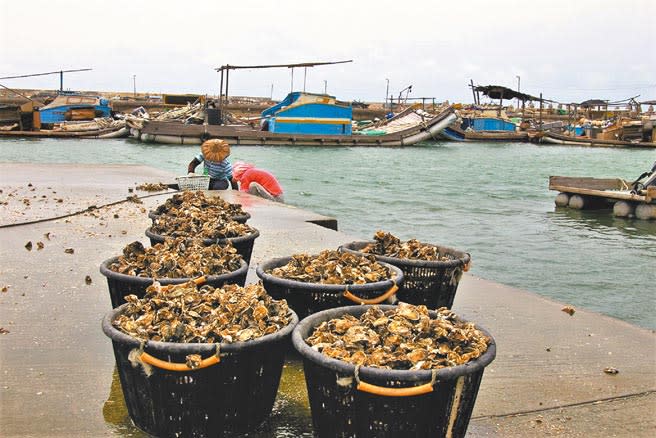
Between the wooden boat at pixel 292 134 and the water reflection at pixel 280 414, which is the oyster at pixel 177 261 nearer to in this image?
the water reflection at pixel 280 414

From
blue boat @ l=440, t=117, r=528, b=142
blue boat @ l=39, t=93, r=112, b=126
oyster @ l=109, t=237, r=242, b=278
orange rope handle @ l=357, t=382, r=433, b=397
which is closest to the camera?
orange rope handle @ l=357, t=382, r=433, b=397

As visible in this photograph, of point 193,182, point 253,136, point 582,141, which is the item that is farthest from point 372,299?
point 582,141

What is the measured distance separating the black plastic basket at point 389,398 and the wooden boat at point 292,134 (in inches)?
1456

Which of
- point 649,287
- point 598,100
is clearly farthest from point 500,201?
point 598,100

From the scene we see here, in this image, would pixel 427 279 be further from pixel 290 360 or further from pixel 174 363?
pixel 174 363

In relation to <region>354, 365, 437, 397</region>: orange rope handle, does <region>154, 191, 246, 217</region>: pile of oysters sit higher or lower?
higher

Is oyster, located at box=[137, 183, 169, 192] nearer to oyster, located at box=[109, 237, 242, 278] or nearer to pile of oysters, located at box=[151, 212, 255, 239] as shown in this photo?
pile of oysters, located at box=[151, 212, 255, 239]

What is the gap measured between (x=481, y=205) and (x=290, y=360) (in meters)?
17.9

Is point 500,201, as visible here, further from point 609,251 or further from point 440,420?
point 440,420

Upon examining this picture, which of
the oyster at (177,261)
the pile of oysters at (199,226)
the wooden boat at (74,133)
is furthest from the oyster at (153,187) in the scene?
the wooden boat at (74,133)

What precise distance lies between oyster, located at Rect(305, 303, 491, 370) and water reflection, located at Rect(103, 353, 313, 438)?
479 millimetres

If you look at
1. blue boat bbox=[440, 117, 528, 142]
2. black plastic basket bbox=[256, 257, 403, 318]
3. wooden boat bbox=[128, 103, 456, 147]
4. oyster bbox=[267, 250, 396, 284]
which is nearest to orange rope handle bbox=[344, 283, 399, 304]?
black plastic basket bbox=[256, 257, 403, 318]

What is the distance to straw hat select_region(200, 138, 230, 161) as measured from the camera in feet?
34.7

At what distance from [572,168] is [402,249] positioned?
37601mm
